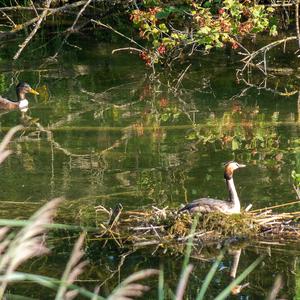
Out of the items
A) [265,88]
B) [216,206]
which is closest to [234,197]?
[216,206]

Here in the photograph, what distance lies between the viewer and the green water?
7.45 meters

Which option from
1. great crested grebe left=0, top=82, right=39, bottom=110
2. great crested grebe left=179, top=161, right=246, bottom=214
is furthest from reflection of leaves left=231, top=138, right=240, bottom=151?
great crested grebe left=0, top=82, right=39, bottom=110

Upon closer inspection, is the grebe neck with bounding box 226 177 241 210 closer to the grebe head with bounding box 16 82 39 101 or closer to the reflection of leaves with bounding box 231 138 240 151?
the reflection of leaves with bounding box 231 138 240 151

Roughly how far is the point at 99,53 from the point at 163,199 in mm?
9658

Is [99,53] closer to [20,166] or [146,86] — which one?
[146,86]

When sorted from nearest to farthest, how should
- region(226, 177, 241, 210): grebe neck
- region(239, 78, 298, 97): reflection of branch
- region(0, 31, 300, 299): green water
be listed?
region(0, 31, 300, 299): green water
region(226, 177, 241, 210): grebe neck
region(239, 78, 298, 97): reflection of branch

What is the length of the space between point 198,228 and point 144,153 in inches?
124

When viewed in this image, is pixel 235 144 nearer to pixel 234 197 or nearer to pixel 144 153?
pixel 144 153

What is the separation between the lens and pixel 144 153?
36.2ft

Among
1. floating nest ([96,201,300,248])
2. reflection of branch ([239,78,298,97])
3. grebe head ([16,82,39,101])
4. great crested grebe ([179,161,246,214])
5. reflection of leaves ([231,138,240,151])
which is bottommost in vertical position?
floating nest ([96,201,300,248])

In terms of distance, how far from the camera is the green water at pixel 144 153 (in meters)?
7.45

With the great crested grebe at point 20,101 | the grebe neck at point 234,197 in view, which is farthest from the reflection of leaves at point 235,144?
the great crested grebe at point 20,101

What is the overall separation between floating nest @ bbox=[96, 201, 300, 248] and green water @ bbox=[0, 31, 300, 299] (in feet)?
0.54

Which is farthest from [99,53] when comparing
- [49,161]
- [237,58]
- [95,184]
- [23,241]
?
[23,241]
